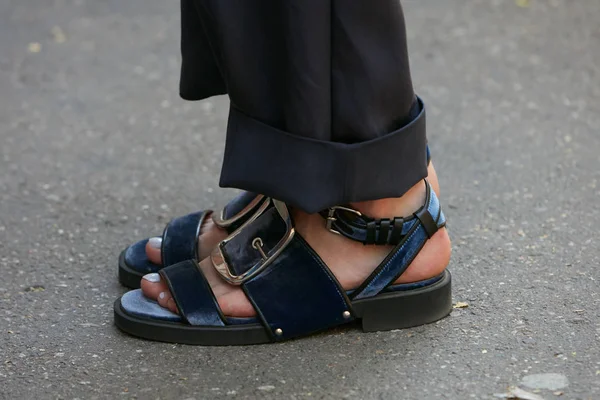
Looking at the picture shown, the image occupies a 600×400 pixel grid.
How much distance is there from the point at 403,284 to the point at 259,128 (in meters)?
0.35

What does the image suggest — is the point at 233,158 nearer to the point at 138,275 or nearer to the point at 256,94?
the point at 256,94

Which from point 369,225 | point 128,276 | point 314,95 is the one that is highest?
point 314,95

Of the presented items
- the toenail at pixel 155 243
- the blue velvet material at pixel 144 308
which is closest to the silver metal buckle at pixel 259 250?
the blue velvet material at pixel 144 308

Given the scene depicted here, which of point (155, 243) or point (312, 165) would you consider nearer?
point (312, 165)

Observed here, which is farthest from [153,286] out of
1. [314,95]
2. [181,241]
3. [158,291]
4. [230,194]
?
[230,194]

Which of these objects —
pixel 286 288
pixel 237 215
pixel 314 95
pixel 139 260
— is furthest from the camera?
pixel 139 260

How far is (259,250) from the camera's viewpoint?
61.3 inches

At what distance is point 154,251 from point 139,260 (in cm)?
5

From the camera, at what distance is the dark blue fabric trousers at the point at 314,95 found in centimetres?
141

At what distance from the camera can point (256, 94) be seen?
57.9 inches

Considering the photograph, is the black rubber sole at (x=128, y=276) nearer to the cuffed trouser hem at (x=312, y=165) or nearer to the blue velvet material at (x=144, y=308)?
the blue velvet material at (x=144, y=308)

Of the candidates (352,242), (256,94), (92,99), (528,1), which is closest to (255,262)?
(352,242)

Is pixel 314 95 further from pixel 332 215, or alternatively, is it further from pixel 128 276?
pixel 128 276

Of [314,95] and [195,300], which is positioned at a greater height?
[314,95]
